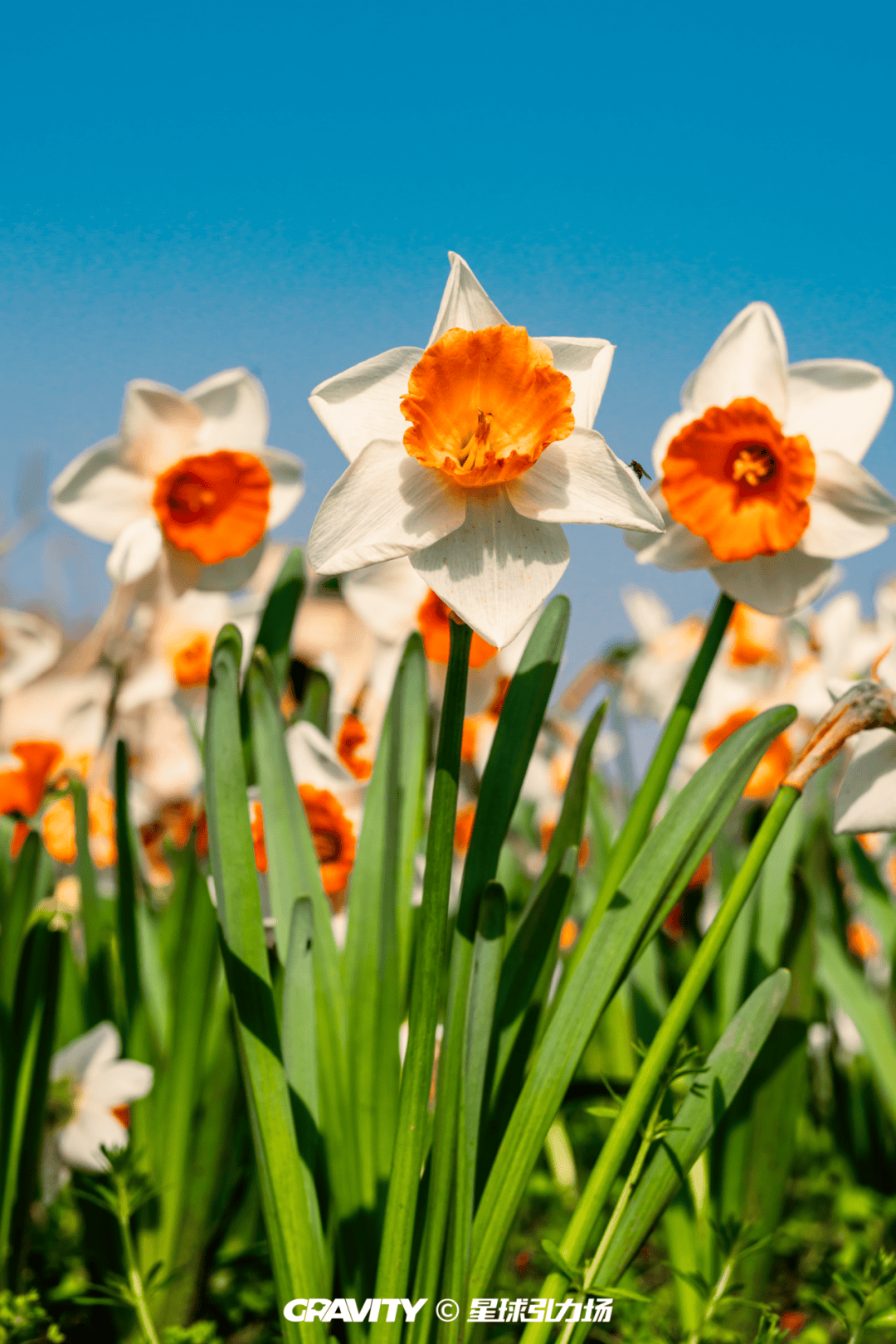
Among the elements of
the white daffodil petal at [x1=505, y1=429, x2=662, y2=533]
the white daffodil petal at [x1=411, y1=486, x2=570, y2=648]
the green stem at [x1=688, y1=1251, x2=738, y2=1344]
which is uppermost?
the white daffodil petal at [x1=505, y1=429, x2=662, y2=533]

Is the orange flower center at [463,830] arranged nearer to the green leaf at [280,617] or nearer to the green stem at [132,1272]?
the green leaf at [280,617]

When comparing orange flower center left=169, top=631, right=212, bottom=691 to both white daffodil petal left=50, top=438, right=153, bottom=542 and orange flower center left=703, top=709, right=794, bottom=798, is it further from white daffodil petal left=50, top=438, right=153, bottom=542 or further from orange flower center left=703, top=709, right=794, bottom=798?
orange flower center left=703, top=709, right=794, bottom=798

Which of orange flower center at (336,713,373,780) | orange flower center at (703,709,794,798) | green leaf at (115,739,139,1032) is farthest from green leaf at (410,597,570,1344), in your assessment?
orange flower center at (703,709,794,798)

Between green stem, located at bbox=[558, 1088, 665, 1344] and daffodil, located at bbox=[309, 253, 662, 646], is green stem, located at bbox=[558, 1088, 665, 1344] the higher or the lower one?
the lower one

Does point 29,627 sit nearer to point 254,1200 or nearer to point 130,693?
point 130,693

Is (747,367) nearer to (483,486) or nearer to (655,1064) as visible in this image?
(483,486)

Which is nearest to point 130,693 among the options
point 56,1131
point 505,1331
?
point 56,1131
